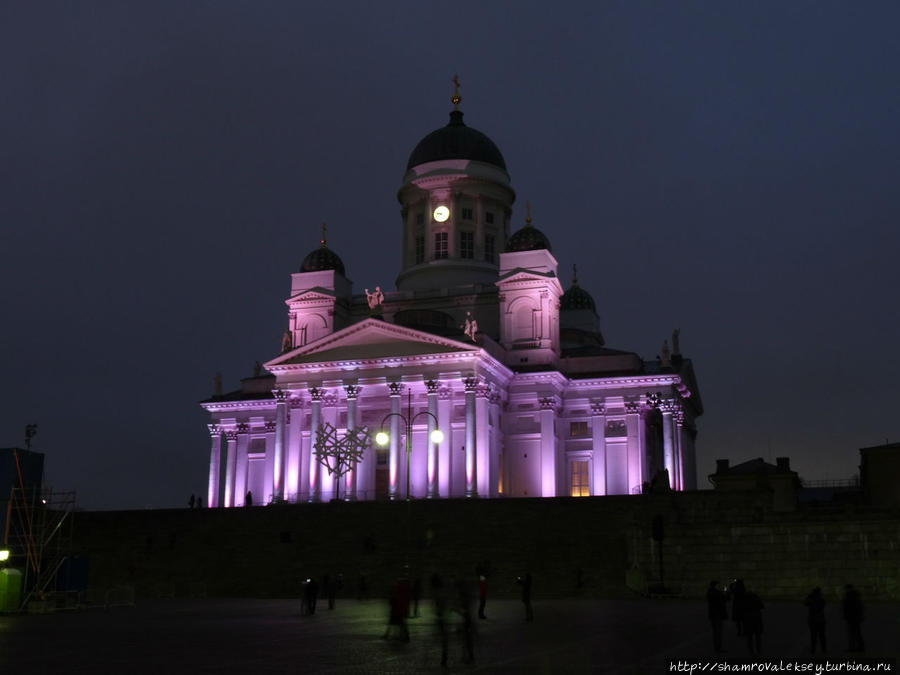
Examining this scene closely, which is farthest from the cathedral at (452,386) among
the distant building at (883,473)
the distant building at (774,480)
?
the distant building at (883,473)

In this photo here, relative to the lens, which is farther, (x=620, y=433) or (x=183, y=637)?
(x=620, y=433)

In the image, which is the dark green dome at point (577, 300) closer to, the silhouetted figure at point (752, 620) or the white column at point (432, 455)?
the white column at point (432, 455)

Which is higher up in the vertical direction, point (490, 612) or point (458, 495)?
point (458, 495)

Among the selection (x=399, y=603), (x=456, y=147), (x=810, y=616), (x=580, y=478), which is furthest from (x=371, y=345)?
(x=810, y=616)

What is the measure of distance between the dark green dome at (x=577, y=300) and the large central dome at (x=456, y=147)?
51.9 ft

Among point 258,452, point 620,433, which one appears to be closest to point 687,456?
point 620,433

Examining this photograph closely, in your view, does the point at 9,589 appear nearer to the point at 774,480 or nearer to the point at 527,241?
the point at 527,241

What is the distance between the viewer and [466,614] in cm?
1912

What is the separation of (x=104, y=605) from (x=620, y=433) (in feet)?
115

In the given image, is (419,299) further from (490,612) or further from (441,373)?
(490,612)

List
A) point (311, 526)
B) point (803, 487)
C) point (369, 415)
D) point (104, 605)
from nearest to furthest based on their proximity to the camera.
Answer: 1. point (104, 605)
2. point (311, 526)
3. point (369, 415)
4. point (803, 487)

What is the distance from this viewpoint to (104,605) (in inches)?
1574

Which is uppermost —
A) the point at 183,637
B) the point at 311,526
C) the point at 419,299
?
the point at 419,299

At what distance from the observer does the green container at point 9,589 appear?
36062 mm
